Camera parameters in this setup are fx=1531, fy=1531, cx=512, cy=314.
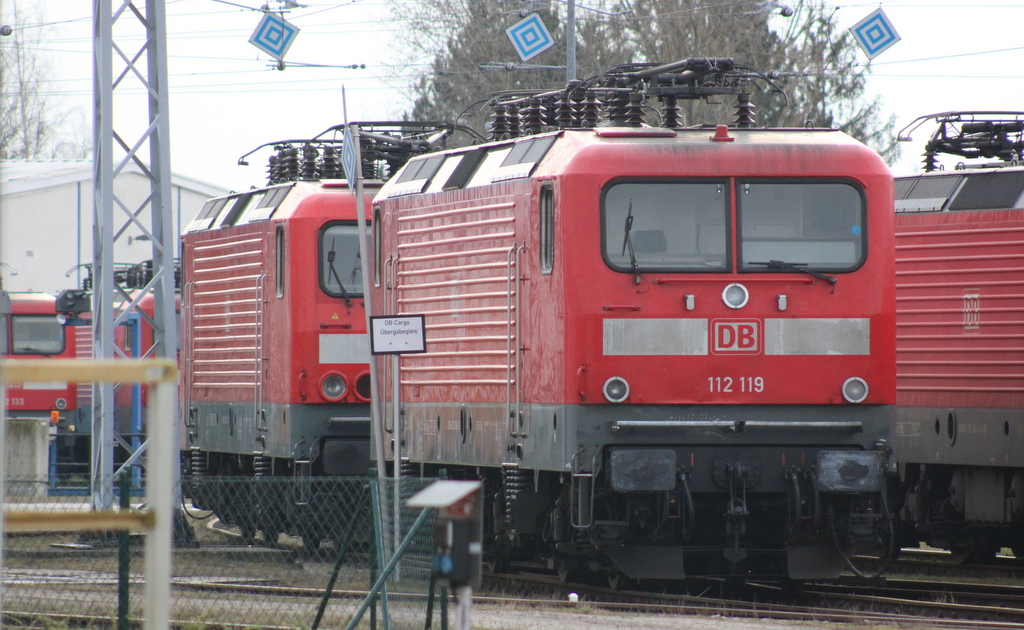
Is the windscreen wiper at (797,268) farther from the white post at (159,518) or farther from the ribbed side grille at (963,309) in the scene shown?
the white post at (159,518)

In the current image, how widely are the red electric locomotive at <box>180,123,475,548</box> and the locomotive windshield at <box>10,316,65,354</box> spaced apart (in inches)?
473

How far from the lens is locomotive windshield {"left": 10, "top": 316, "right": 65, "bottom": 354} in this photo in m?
27.8

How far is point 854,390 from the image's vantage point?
10.3m

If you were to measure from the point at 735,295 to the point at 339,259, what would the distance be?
18.0 feet

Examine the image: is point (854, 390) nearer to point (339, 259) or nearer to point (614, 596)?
point (614, 596)

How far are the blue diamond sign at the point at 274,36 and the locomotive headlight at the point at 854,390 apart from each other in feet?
36.9

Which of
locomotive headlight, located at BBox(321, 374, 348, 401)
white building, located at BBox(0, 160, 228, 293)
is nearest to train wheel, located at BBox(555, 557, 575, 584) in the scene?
locomotive headlight, located at BBox(321, 374, 348, 401)

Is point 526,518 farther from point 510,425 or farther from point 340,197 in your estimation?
point 340,197

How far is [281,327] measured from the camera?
14828mm

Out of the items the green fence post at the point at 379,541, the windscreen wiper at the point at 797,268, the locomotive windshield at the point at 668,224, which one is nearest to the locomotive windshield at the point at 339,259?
the locomotive windshield at the point at 668,224

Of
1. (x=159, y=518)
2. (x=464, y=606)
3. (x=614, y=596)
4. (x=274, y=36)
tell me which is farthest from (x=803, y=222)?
(x=274, y=36)

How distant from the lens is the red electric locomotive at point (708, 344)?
10.2 m

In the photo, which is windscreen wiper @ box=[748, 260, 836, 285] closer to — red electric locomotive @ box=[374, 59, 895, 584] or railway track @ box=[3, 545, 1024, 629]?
red electric locomotive @ box=[374, 59, 895, 584]

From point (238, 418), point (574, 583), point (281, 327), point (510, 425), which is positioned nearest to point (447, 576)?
point (510, 425)
